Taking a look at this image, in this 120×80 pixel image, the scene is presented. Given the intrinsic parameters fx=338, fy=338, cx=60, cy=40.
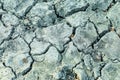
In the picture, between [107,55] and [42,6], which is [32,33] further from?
[107,55]

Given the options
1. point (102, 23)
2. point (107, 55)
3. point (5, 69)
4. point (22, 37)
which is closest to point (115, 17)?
point (102, 23)

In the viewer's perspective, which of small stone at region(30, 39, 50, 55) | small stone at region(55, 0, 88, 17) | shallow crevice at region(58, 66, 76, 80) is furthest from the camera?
small stone at region(55, 0, 88, 17)

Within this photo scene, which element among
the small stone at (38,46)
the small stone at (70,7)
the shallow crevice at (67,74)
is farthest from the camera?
the small stone at (70,7)

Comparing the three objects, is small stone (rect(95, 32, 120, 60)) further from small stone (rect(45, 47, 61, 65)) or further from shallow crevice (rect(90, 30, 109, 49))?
small stone (rect(45, 47, 61, 65))

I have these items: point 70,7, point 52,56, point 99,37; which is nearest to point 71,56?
point 52,56

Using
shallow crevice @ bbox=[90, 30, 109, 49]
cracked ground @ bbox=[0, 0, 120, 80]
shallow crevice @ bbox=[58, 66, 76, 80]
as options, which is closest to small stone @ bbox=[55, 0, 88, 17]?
cracked ground @ bbox=[0, 0, 120, 80]

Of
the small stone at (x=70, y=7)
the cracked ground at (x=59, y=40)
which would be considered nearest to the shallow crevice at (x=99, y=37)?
the cracked ground at (x=59, y=40)

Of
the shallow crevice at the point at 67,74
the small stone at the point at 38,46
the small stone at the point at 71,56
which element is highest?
the small stone at the point at 38,46

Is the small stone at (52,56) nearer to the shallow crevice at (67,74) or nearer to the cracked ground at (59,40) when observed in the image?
the cracked ground at (59,40)

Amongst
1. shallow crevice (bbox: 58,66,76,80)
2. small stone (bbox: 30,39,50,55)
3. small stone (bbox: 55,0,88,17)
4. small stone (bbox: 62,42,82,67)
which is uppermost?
small stone (bbox: 55,0,88,17)
